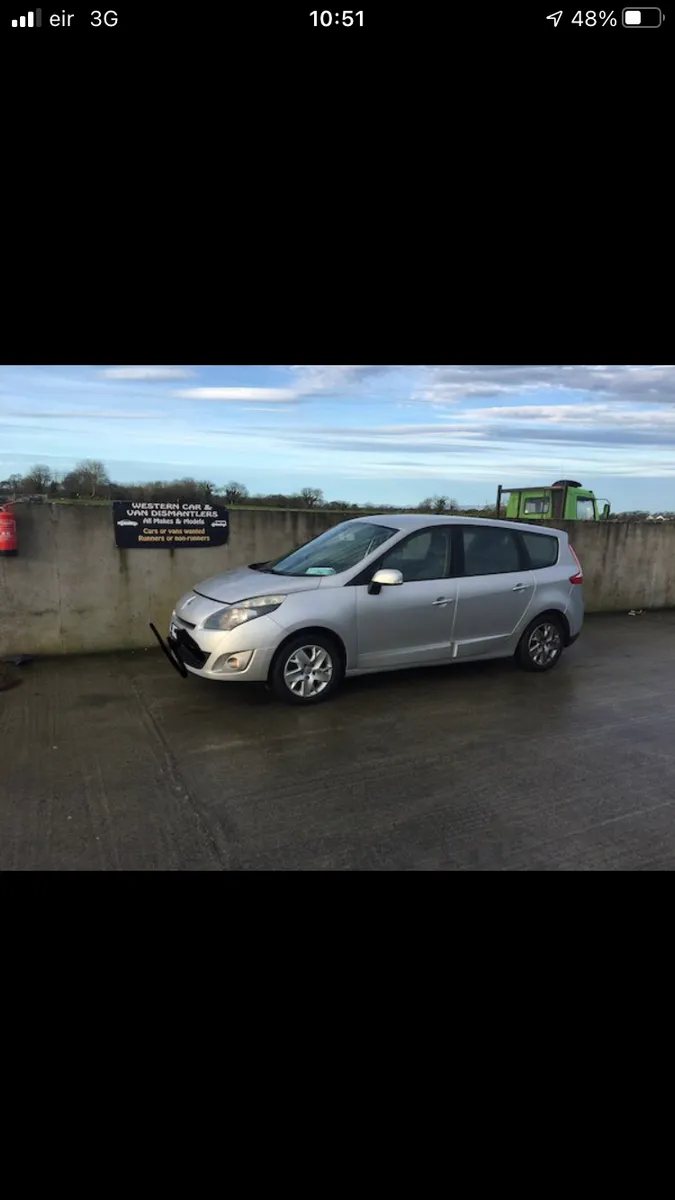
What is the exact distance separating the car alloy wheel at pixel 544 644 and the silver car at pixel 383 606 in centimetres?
1

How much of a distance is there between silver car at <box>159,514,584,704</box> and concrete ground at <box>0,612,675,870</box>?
0.34m

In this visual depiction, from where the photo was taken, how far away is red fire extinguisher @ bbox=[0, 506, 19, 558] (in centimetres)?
602

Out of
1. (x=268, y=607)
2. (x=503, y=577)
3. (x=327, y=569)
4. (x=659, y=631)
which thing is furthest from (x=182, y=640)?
(x=659, y=631)

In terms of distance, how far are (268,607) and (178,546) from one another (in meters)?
2.42

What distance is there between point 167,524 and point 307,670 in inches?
109

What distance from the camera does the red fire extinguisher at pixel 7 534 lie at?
Result: 19.8 ft

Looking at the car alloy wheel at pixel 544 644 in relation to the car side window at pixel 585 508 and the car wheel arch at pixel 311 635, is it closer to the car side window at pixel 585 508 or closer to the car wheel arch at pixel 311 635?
the car wheel arch at pixel 311 635

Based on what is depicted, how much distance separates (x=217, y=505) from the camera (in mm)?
6914

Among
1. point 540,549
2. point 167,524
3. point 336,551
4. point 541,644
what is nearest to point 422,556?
point 336,551

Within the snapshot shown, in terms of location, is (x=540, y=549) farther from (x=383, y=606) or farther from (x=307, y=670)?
(x=307, y=670)

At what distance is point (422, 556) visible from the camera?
5.50 metres

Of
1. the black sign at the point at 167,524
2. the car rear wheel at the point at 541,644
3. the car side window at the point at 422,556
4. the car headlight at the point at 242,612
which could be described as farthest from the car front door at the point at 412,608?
the black sign at the point at 167,524

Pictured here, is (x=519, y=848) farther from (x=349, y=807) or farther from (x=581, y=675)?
(x=581, y=675)

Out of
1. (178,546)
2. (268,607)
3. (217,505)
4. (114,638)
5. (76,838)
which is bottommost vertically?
(76,838)
